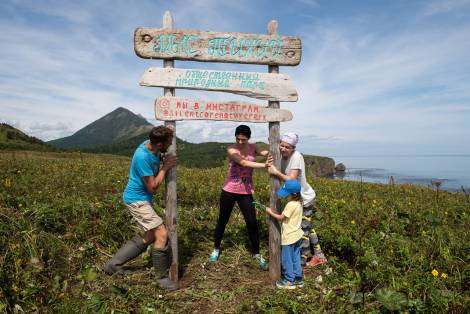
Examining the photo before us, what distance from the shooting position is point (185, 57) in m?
4.59

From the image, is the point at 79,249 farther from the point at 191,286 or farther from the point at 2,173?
the point at 2,173

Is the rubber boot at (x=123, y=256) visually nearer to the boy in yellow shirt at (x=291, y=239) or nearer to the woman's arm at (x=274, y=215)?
the woman's arm at (x=274, y=215)

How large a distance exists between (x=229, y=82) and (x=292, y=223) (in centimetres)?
228

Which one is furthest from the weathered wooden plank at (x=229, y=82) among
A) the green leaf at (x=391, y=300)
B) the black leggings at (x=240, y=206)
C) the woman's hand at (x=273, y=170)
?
the green leaf at (x=391, y=300)

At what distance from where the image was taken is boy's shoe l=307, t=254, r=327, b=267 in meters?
5.27

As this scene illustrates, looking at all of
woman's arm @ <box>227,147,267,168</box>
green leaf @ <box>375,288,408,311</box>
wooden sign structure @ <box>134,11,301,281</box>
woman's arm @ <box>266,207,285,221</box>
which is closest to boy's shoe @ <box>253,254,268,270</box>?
woman's arm @ <box>266,207,285,221</box>

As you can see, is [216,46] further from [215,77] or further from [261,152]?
[261,152]

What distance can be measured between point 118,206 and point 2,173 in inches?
179

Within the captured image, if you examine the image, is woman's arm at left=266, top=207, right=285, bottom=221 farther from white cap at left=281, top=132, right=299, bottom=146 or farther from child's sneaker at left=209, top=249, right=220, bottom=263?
child's sneaker at left=209, top=249, right=220, bottom=263

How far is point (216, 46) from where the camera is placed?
4633 millimetres

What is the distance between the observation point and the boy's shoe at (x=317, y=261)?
5.27 metres

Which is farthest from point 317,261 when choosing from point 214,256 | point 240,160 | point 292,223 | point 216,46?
point 216,46

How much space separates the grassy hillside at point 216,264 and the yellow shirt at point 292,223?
73cm

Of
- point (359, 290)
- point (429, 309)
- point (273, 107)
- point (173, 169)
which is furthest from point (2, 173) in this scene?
point (429, 309)
